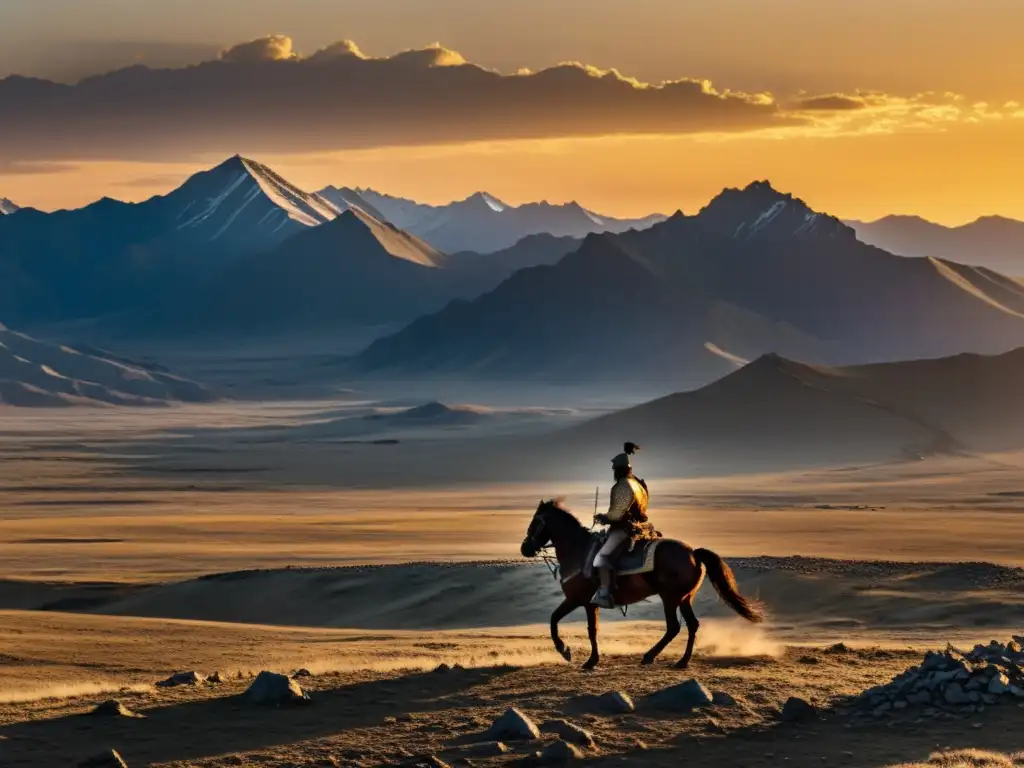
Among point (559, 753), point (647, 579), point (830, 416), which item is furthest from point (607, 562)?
point (830, 416)

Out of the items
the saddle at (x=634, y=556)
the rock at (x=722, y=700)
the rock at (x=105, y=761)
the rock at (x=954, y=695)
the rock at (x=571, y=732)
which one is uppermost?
the saddle at (x=634, y=556)

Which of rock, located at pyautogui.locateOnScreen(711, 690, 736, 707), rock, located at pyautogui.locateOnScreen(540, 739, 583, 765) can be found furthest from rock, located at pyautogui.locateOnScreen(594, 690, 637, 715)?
rock, located at pyautogui.locateOnScreen(540, 739, 583, 765)

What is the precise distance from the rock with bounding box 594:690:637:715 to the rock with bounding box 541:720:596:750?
37.3 inches

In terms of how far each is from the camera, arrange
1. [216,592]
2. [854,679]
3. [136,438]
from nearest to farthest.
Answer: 1. [854,679]
2. [216,592]
3. [136,438]

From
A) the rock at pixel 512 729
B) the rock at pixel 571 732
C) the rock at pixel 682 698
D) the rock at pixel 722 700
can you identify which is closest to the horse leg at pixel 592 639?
the rock at pixel 682 698

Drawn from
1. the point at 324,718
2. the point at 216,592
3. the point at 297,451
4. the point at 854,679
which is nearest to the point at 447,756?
the point at 324,718

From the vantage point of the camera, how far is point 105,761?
1691 cm

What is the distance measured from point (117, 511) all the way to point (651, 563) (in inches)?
3367

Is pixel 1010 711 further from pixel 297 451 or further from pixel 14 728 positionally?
pixel 297 451

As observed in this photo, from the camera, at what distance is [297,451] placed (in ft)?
542

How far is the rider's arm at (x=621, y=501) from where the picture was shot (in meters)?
22.6

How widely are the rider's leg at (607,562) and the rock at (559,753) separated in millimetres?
5340

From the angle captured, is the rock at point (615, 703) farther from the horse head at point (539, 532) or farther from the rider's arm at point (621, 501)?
the horse head at point (539, 532)

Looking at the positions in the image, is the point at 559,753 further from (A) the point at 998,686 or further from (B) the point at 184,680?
(B) the point at 184,680
